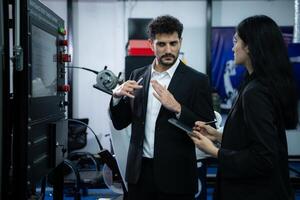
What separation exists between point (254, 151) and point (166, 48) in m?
0.75

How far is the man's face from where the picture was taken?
5.53ft

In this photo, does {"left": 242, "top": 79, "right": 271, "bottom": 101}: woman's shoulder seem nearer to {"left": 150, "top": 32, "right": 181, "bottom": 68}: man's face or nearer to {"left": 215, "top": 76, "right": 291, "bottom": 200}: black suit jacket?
{"left": 215, "top": 76, "right": 291, "bottom": 200}: black suit jacket

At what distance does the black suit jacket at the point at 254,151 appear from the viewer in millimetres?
1132

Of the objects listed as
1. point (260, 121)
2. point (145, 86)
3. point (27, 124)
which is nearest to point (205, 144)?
point (260, 121)

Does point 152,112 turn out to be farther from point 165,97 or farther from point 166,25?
point 166,25

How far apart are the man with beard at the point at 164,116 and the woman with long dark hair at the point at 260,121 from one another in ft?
1.17

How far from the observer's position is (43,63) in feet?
4.77

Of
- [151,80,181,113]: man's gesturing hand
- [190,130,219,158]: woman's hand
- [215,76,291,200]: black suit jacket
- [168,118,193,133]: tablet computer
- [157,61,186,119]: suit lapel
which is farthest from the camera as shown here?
[157,61,186,119]: suit lapel

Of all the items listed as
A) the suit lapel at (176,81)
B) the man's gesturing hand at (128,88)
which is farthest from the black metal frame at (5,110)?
the suit lapel at (176,81)

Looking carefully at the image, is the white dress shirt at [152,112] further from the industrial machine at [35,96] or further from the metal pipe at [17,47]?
the metal pipe at [17,47]

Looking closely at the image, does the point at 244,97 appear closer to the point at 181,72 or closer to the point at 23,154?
the point at 181,72

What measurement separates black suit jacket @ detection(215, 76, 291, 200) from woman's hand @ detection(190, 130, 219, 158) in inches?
1.3

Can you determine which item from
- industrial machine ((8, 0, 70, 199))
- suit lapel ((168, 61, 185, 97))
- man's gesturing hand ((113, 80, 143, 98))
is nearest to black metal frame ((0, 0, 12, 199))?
industrial machine ((8, 0, 70, 199))

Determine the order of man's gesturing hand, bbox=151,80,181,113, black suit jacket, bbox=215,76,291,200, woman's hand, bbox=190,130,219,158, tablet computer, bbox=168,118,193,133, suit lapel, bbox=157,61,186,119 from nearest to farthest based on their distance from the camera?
black suit jacket, bbox=215,76,291,200 < woman's hand, bbox=190,130,219,158 < tablet computer, bbox=168,118,193,133 < man's gesturing hand, bbox=151,80,181,113 < suit lapel, bbox=157,61,186,119
